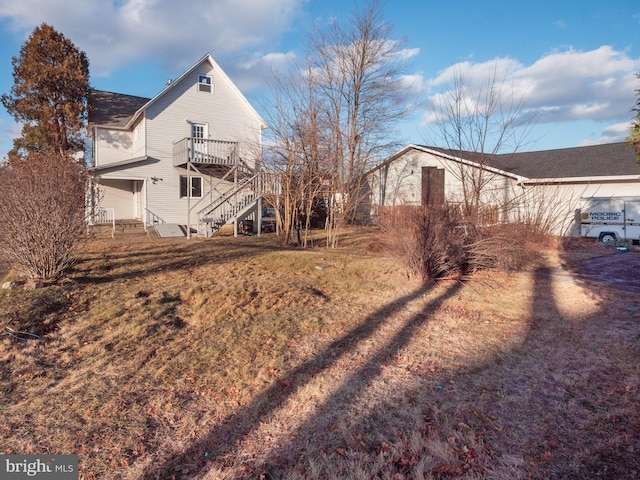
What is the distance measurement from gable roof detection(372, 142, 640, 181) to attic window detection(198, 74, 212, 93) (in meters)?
11.6

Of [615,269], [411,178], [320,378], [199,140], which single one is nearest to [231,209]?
[199,140]

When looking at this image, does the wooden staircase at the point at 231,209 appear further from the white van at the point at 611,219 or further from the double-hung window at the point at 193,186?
the white van at the point at 611,219

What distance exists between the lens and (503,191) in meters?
19.0

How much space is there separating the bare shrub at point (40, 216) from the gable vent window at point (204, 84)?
15.1m

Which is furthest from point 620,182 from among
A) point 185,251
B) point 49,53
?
point 49,53

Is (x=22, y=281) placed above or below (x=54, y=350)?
above

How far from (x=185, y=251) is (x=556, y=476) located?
993cm

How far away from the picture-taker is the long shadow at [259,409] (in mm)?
3150

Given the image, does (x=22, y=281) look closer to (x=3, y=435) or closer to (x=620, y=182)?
(x=3, y=435)

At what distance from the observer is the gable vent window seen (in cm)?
2122

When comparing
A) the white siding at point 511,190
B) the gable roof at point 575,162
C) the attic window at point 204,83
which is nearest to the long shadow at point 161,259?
the white siding at point 511,190

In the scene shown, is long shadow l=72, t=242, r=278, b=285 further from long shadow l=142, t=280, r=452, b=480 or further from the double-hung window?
the double-hung window

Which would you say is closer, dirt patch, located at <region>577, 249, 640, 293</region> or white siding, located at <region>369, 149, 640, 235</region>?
dirt patch, located at <region>577, 249, 640, 293</region>

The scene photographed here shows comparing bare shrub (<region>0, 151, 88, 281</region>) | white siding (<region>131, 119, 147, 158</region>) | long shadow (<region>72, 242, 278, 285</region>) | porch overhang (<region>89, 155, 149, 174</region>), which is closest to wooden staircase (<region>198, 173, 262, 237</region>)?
porch overhang (<region>89, 155, 149, 174</region>)
